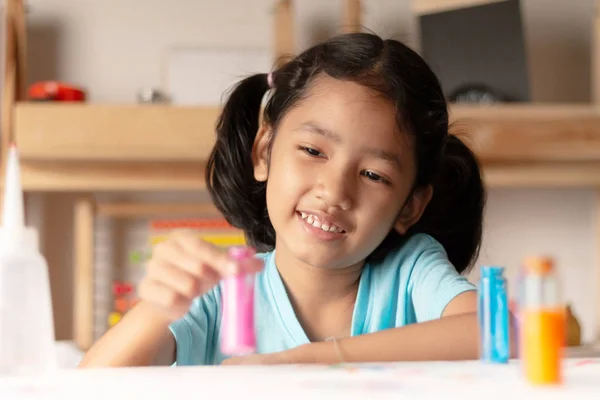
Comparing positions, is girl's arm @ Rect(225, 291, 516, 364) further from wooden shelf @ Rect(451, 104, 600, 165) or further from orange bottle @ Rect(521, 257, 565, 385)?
wooden shelf @ Rect(451, 104, 600, 165)

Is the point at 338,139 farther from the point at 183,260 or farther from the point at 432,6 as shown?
the point at 432,6

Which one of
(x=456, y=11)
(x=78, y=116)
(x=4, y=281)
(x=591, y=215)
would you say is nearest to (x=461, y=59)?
(x=456, y=11)

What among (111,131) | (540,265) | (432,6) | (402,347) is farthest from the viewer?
(432,6)

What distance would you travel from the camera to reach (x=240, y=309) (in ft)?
1.78

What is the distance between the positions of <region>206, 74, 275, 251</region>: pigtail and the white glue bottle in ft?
2.05

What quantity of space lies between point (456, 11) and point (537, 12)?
31 cm

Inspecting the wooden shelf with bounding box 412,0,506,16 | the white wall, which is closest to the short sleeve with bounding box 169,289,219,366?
the white wall

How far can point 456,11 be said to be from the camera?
2.23 meters

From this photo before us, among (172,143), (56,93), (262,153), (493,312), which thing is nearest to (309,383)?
(493,312)

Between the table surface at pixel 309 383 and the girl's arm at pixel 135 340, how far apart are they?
15 cm

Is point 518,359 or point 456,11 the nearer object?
point 518,359

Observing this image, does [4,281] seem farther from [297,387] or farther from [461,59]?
[461,59]

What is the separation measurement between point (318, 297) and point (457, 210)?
0.29 meters

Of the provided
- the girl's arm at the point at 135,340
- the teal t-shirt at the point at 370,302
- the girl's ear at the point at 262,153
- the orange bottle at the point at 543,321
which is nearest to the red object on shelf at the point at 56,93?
the girl's ear at the point at 262,153
